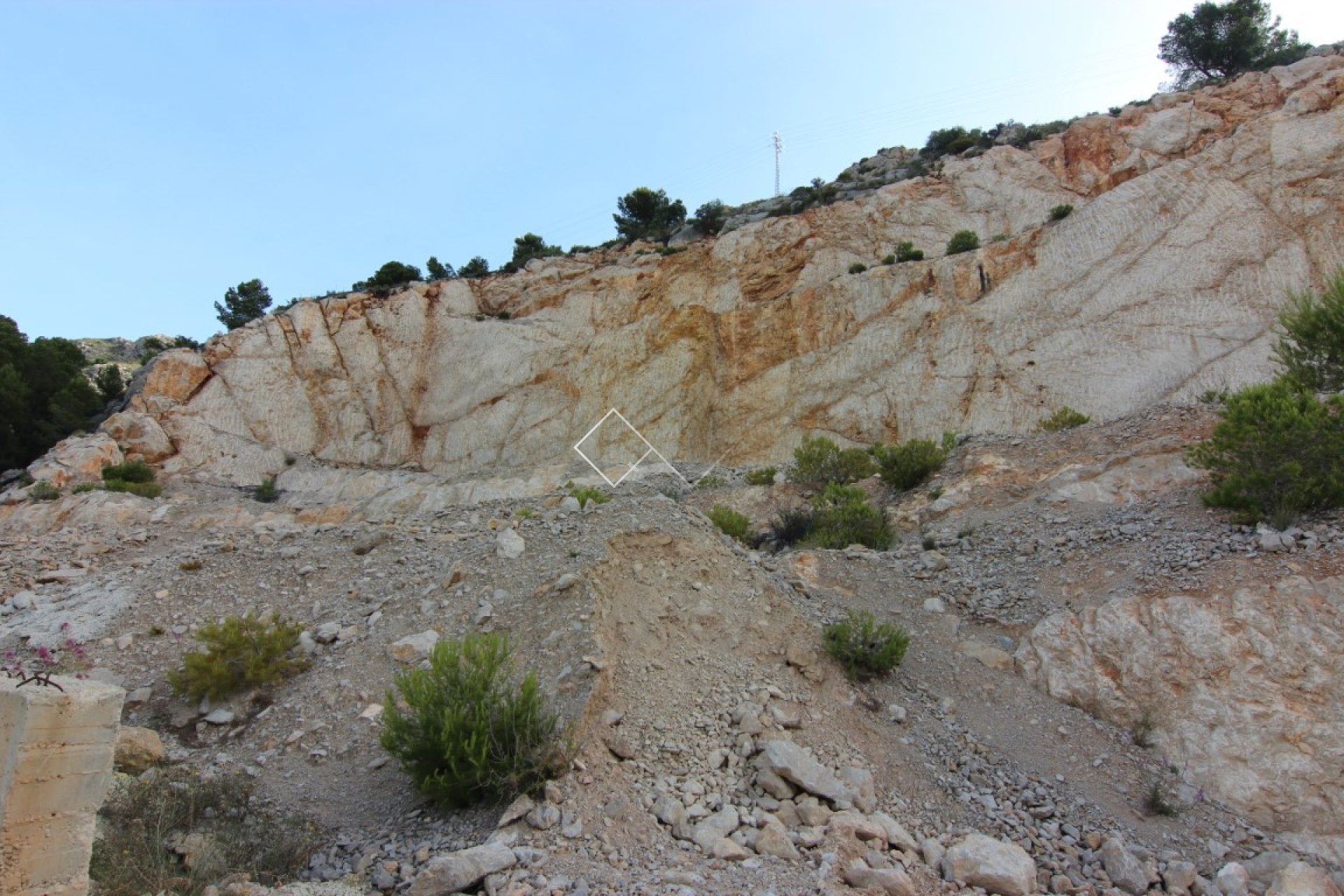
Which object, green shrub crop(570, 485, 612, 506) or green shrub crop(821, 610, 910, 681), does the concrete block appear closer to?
green shrub crop(821, 610, 910, 681)

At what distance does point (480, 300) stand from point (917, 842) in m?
23.4

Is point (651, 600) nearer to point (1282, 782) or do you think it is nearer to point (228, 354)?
point (1282, 782)

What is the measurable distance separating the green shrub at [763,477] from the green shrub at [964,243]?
10.3 metres

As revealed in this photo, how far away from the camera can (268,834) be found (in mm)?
4703

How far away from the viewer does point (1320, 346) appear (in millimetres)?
9758

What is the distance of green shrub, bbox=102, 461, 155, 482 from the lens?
18.5 m

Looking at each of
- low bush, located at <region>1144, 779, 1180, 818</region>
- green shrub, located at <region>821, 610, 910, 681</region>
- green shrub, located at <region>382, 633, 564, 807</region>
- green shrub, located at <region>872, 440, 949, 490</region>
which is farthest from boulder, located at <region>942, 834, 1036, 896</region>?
green shrub, located at <region>872, 440, 949, 490</region>

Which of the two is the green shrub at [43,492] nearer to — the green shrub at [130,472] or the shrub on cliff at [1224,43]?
the green shrub at [130,472]

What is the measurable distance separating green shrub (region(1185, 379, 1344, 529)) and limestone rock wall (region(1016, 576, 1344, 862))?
1.09 meters

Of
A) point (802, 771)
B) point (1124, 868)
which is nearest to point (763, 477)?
point (802, 771)

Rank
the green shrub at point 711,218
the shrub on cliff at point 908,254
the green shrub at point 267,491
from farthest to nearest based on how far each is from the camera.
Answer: the green shrub at point 711,218
the shrub on cliff at point 908,254
the green shrub at point 267,491

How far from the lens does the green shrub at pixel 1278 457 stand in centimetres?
701

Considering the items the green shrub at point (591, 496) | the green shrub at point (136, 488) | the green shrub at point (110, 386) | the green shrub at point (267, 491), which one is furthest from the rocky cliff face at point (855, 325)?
the green shrub at point (591, 496)

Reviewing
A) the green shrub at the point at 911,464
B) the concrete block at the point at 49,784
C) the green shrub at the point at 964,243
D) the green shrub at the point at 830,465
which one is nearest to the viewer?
the concrete block at the point at 49,784
